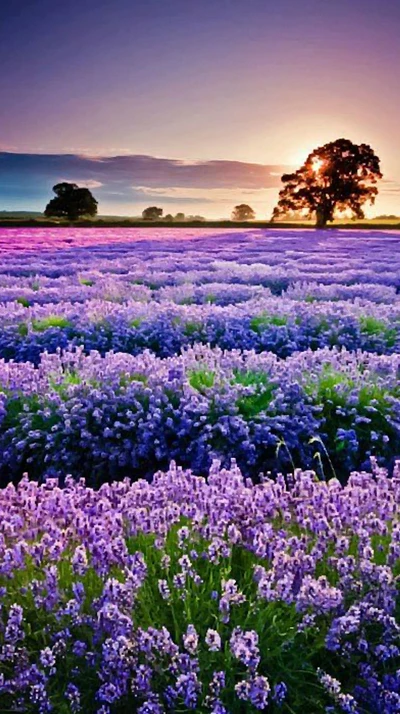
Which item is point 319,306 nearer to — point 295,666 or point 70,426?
point 70,426

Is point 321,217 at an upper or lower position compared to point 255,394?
upper

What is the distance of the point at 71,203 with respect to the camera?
6994cm

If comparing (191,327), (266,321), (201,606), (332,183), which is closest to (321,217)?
(332,183)

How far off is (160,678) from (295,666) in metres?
0.40

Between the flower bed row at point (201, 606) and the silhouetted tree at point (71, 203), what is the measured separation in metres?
69.4

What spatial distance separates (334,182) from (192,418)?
5661 centimetres

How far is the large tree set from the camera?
5806 cm

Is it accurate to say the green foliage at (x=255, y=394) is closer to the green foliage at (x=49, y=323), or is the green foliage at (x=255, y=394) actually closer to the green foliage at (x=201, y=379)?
the green foliage at (x=201, y=379)

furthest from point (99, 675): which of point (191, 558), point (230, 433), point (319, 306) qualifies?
point (319, 306)

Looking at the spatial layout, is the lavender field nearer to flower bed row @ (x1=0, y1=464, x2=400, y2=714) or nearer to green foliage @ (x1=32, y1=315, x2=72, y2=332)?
flower bed row @ (x1=0, y1=464, x2=400, y2=714)

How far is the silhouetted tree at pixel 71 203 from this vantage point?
6994cm

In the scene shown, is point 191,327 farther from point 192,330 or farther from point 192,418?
point 192,418

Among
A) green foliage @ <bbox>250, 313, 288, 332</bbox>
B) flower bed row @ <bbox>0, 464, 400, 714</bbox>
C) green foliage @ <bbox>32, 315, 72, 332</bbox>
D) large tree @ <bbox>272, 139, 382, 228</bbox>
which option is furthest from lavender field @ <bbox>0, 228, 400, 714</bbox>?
large tree @ <bbox>272, 139, 382, 228</bbox>

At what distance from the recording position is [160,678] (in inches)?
78.8
